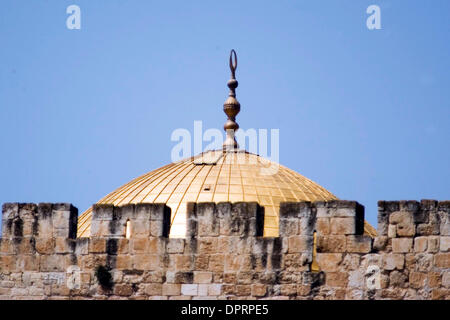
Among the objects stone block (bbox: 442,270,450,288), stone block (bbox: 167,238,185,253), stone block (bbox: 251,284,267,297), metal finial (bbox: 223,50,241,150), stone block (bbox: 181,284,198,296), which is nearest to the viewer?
stone block (bbox: 442,270,450,288)

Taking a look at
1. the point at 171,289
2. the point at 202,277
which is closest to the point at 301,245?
the point at 202,277

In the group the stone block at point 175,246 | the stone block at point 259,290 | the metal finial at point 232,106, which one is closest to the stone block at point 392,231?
the stone block at point 259,290

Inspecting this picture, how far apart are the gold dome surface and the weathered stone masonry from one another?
14.1 meters

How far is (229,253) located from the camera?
23078 millimetres

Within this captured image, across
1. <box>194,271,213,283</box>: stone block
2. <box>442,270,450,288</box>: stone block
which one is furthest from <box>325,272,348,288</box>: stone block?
<box>194,271,213,283</box>: stone block

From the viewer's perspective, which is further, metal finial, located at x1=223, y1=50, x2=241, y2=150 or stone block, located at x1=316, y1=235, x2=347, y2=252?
metal finial, located at x1=223, y1=50, x2=241, y2=150

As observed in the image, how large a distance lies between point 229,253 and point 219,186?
57.5ft

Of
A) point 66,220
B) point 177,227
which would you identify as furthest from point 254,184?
point 66,220

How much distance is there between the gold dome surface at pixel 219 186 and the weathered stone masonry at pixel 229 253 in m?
14.1

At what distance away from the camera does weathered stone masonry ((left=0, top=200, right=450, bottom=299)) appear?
2256 centimetres

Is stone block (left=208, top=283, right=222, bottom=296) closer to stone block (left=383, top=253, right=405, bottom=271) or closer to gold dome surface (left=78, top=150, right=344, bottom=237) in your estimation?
stone block (left=383, top=253, right=405, bottom=271)

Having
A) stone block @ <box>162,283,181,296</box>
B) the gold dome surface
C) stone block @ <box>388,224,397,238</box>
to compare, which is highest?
the gold dome surface

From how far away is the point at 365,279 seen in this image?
22.6 meters

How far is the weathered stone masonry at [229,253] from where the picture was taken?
22562 mm
